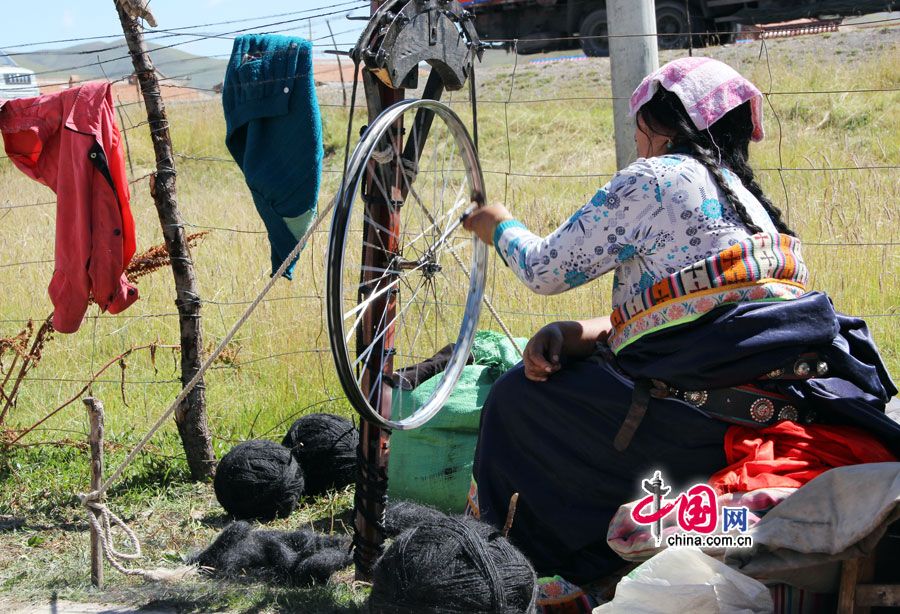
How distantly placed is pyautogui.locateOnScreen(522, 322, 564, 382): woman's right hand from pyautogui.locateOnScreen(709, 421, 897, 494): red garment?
1.61 ft

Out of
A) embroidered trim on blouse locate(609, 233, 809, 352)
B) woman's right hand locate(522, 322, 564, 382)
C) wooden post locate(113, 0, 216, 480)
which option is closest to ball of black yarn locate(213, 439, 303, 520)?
wooden post locate(113, 0, 216, 480)

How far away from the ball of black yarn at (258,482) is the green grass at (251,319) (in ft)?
0.39

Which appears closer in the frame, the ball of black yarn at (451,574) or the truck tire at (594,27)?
the ball of black yarn at (451,574)

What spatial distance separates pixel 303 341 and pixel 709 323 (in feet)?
9.93

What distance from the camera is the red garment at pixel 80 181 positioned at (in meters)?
3.14

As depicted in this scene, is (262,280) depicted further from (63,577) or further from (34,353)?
(63,577)

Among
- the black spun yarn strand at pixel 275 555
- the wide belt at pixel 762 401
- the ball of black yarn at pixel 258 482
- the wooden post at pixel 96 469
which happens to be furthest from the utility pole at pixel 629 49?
the wooden post at pixel 96 469

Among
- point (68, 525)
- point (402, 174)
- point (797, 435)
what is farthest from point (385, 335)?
point (68, 525)

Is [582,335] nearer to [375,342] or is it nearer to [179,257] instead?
[375,342]

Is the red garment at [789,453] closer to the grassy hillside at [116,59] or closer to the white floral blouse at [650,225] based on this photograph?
the white floral blouse at [650,225]

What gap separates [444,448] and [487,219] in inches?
42.7

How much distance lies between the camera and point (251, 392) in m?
4.65

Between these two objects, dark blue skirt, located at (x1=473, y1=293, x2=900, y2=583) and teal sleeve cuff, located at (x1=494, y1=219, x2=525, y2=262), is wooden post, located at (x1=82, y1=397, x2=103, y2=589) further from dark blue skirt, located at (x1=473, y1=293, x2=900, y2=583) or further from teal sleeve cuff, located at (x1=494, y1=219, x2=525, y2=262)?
teal sleeve cuff, located at (x1=494, y1=219, x2=525, y2=262)

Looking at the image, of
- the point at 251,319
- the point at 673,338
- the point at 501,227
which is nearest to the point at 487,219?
the point at 501,227
